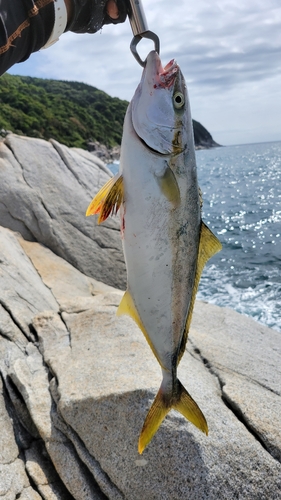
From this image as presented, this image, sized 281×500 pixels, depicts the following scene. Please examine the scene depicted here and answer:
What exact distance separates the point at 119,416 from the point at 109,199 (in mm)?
2407

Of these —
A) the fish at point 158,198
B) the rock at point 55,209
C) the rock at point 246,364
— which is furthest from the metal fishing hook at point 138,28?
the rock at point 55,209

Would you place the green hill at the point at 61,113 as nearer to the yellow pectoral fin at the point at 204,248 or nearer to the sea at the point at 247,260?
the sea at the point at 247,260

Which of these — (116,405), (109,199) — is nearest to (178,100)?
(109,199)

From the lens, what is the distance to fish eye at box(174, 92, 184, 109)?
274 cm

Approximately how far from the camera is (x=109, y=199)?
8.93 feet

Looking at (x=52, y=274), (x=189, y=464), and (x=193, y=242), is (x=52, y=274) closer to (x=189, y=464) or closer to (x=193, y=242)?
(x=189, y=464)

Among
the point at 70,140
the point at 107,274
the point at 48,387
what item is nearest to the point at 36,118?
the point at 70,140

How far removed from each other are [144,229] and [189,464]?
2.29m

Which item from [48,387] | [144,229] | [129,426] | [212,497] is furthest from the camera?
[48,387]

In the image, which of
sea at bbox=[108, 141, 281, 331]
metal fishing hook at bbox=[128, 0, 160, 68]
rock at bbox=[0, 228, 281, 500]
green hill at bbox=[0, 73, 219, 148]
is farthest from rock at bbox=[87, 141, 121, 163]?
metal fishing hook at bbox=[128, 0, 160, 68]

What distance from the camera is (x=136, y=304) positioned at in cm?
305

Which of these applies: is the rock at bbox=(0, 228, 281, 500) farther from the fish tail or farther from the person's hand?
the person's hand

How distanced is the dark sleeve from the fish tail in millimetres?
2478

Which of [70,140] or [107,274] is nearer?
[107,274]
